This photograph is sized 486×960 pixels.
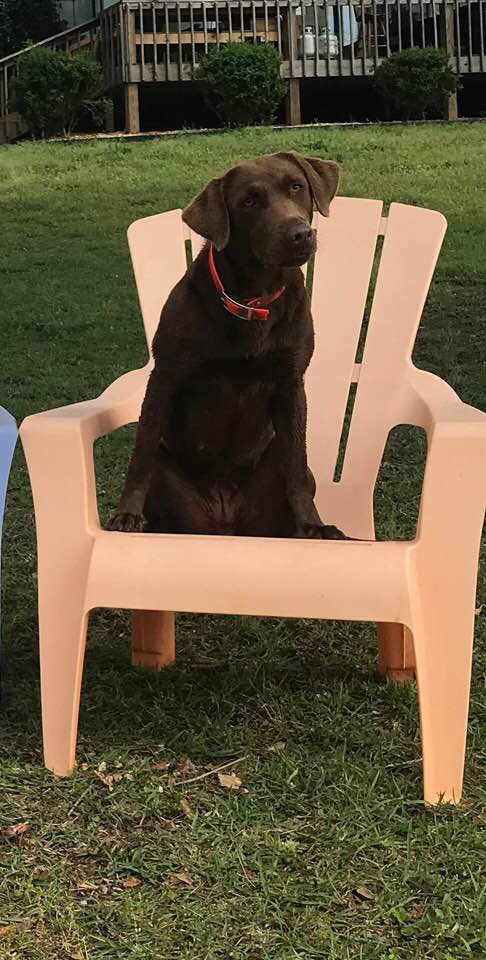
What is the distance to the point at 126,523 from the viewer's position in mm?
2527

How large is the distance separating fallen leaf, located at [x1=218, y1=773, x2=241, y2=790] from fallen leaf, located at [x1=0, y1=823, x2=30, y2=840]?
42cm

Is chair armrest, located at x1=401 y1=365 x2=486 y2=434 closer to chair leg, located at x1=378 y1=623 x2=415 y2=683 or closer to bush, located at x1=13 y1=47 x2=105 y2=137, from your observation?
chair leg, located at x1=378 y1=623 x2=415 y2=683

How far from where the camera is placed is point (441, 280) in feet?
26.4

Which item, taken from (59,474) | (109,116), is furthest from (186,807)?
(109,116)

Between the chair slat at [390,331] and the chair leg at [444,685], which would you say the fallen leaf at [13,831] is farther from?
the chair slat at [390,331]

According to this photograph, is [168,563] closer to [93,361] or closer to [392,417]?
[392,417]

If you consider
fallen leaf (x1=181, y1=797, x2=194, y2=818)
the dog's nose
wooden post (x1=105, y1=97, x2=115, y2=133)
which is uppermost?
wooden post (x1=105, y1=97, x2=115, y2=133)

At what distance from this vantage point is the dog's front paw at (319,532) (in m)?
2.57

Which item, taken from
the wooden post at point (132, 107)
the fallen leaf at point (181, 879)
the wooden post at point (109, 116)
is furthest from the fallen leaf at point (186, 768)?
the wooden post at point (109, 116)

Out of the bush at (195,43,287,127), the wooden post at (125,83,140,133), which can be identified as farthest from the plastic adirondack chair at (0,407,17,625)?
the wooden post at (125,83,140,133)

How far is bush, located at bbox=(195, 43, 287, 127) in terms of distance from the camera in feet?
39.5

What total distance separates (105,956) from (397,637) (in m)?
1.20

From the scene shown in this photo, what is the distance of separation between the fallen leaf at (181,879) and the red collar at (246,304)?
3.87ft

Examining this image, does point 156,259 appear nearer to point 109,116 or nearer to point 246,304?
point 246,304
